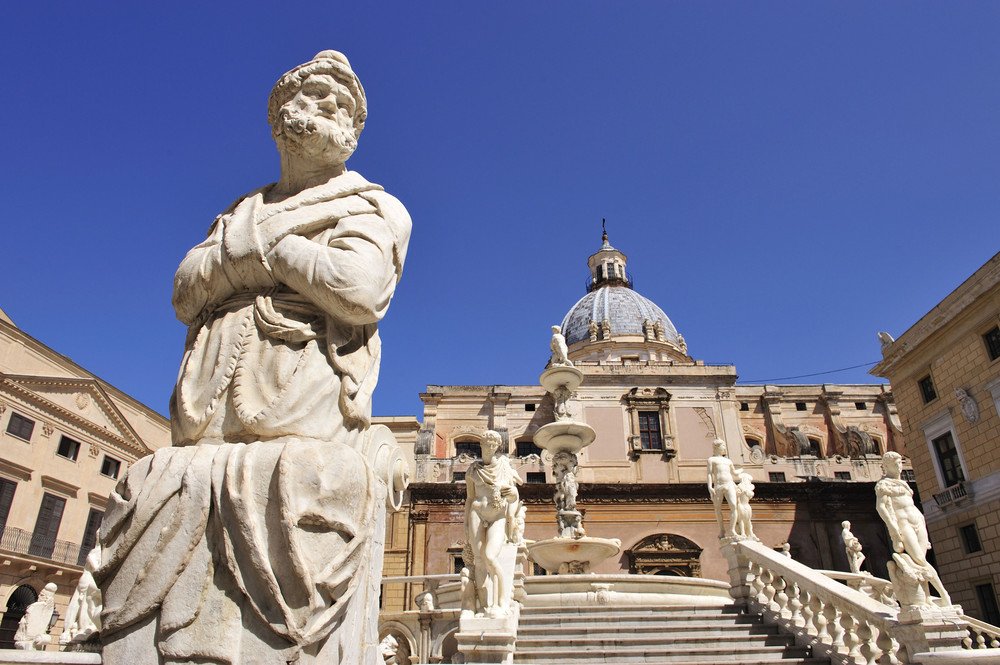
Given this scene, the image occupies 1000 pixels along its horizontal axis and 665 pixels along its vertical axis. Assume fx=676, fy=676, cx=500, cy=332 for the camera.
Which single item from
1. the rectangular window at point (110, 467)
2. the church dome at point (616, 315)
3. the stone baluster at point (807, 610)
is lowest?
the stone baluster at point (807, 610)

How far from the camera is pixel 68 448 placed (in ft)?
79.6

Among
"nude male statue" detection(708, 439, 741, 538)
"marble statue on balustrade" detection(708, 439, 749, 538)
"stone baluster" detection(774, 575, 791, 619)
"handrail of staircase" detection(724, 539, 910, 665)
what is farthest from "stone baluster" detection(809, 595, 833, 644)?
"nude male statue" detection(708, 439, 741, 538)

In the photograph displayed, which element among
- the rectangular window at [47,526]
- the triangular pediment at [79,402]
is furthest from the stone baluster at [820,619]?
the triangular pediment at [79,402]

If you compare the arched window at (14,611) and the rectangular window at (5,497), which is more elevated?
the rectangular window at (5,497)

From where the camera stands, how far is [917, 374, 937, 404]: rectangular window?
23.1m

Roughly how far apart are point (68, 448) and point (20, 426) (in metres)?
2.16

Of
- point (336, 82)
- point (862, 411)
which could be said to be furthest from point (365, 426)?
point (862, 411)

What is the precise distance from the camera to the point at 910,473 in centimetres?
3128

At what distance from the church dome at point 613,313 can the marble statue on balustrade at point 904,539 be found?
33.6 meters

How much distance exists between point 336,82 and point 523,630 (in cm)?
770

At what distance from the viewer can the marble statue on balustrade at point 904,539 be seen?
23.7 feet

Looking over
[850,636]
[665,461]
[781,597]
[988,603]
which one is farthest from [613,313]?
[850,636]

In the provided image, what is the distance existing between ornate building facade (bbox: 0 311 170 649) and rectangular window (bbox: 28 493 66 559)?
3cm

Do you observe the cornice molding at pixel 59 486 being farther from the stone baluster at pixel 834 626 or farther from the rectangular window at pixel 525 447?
the stone baluster at pixel 834 626
